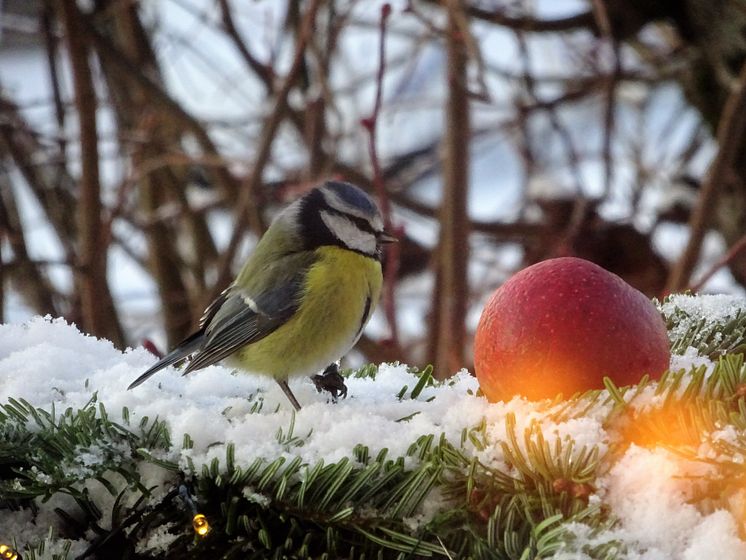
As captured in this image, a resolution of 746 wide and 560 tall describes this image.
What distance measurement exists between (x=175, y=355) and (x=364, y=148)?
5.46 ft

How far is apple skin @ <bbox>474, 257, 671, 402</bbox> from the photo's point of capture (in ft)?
1.94

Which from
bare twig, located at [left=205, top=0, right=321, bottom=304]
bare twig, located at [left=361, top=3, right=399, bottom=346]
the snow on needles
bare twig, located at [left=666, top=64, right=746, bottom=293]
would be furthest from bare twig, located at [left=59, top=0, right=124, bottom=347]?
bare twig, located at [left=666, top=64, right=746, bottom=293]

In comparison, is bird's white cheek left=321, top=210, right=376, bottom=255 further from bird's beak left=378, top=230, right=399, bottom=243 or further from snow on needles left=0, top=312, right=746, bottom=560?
snow on needles left=0, top=312, right=746, bottom=560

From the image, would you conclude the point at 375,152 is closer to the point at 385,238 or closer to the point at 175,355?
the point at 385,238

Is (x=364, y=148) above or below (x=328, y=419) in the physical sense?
above

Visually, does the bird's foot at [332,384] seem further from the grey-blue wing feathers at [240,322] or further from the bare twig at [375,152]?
the bare twig at [375,152]

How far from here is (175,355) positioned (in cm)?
89

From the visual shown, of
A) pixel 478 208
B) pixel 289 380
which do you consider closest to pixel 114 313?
pixel 289 380

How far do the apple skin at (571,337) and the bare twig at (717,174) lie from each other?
41.6 inches

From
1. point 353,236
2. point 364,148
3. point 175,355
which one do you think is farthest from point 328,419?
point 364,148

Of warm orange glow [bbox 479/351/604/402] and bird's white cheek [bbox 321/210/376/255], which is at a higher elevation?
bird's white cheek [bbox 321/210/376/255]

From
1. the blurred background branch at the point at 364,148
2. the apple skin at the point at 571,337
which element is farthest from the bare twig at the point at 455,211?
the apple skin at the point at 571,337

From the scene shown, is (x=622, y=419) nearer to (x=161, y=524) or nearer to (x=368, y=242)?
(x=161, y=524)

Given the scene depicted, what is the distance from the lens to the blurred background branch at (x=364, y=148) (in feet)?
5.42
